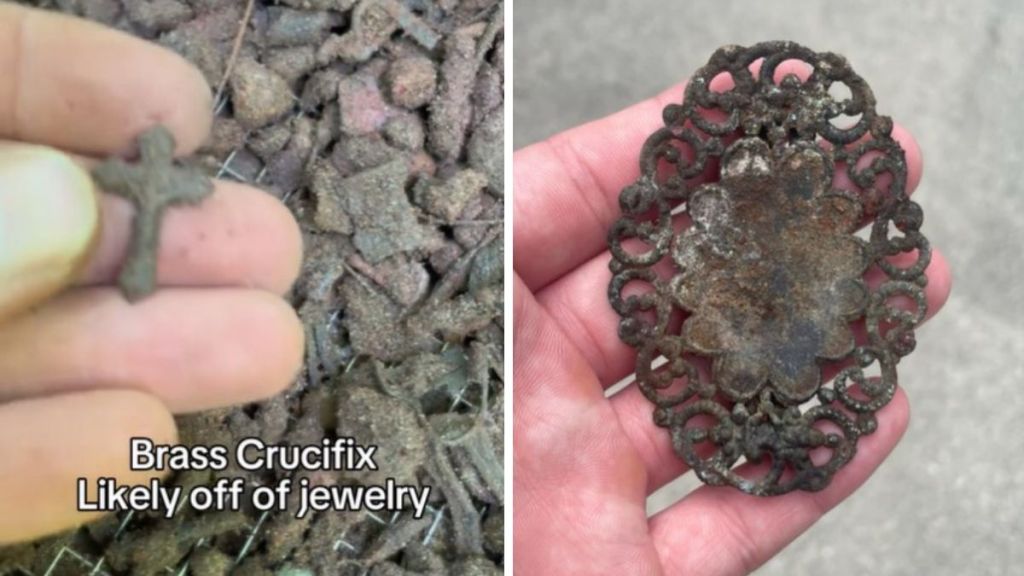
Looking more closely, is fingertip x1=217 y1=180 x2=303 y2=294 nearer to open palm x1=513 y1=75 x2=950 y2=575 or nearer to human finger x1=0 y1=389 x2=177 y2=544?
human finger x1=0 y1=389 x2=177 y2=544

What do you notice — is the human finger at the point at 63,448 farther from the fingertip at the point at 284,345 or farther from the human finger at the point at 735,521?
the human finger at the point at 735,521

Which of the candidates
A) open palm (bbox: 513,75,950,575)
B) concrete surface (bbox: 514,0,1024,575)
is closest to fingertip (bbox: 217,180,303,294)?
open palm (bbox: 513,75,950,575)

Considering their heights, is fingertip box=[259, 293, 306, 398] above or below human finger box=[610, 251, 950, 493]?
above

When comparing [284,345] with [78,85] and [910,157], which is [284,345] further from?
[910,157]

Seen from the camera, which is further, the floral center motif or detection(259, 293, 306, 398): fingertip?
the floral center motif

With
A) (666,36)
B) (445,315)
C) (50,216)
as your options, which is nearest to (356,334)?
(445,315)
